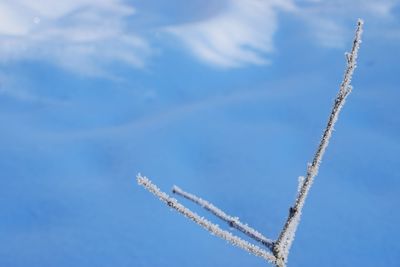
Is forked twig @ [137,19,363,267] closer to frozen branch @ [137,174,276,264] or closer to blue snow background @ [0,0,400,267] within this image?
frozen branch @ [137,174,276,264]

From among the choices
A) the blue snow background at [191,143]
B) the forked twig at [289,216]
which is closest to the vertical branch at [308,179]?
the forked twig at [289,216]

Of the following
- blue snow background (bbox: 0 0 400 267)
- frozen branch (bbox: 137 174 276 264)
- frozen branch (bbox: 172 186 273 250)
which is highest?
blue snow background (bbox: 0 0 400 267)

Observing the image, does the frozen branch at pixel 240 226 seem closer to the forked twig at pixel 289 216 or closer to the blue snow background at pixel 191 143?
the forked twig at pixel 289 216

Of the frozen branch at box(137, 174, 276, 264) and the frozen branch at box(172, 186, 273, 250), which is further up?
the frozen branch at box(172, 186, 273, 250)

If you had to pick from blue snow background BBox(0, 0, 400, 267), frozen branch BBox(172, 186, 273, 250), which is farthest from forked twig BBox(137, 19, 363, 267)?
blue snow background BBox(0, 0, 400, 267)

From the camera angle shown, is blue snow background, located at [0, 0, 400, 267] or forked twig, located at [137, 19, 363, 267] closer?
forked twig, located at [137, 19, 363, 267]

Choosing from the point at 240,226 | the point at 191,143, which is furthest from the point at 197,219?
the point at 191,143

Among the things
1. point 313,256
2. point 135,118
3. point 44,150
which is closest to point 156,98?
point 135,118

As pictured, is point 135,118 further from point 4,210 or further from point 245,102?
point 4,210

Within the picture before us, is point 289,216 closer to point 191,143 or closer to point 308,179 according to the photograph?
point 308,179
